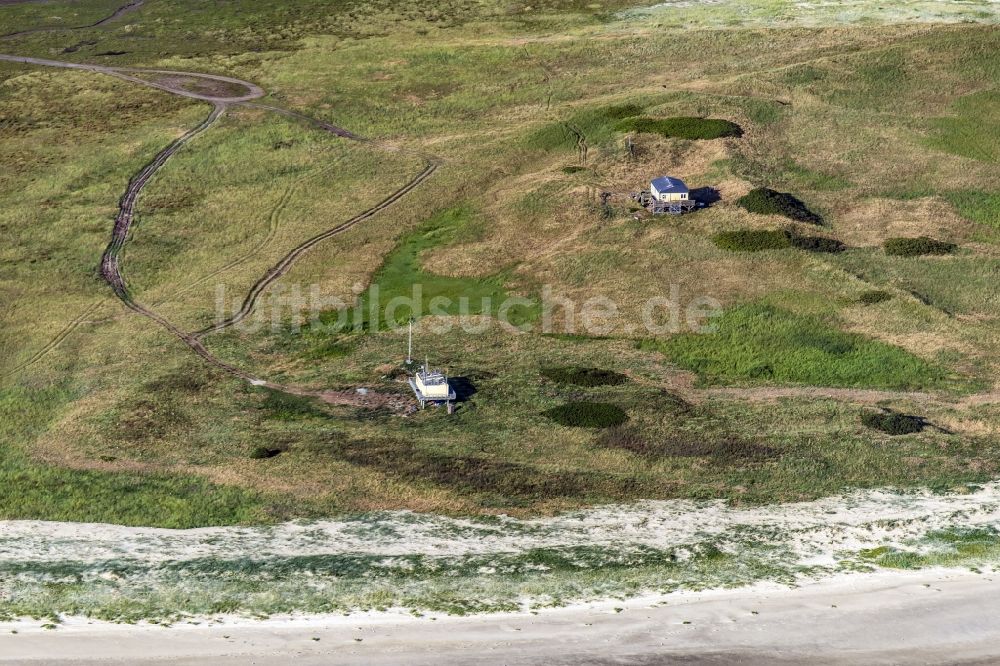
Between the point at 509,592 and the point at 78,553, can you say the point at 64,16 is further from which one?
the point at 509,592

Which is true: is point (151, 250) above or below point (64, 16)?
below

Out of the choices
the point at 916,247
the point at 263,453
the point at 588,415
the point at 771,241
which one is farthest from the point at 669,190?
the point at 263,453

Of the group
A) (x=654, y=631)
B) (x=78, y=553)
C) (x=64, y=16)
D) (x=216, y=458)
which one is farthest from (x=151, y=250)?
(x=64, y=16)

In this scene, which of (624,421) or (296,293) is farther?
(296,293)

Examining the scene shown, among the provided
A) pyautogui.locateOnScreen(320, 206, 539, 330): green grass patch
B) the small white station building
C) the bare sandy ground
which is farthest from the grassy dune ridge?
the bare sandy ground

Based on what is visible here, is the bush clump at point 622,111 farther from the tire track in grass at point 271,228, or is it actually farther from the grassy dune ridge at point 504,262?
the tire track in grass at point 271,228

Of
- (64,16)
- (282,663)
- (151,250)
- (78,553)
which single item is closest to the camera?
(282,663)

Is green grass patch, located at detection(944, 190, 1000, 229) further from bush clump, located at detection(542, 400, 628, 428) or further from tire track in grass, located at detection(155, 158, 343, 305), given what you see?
tire track in grass, located at detection(155, 158, 343, 305)

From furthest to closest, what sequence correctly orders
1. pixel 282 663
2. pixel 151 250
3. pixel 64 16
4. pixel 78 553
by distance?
pixel 64 16 < pixel 151 250 < pixel 78 553 < pixel 282 663
